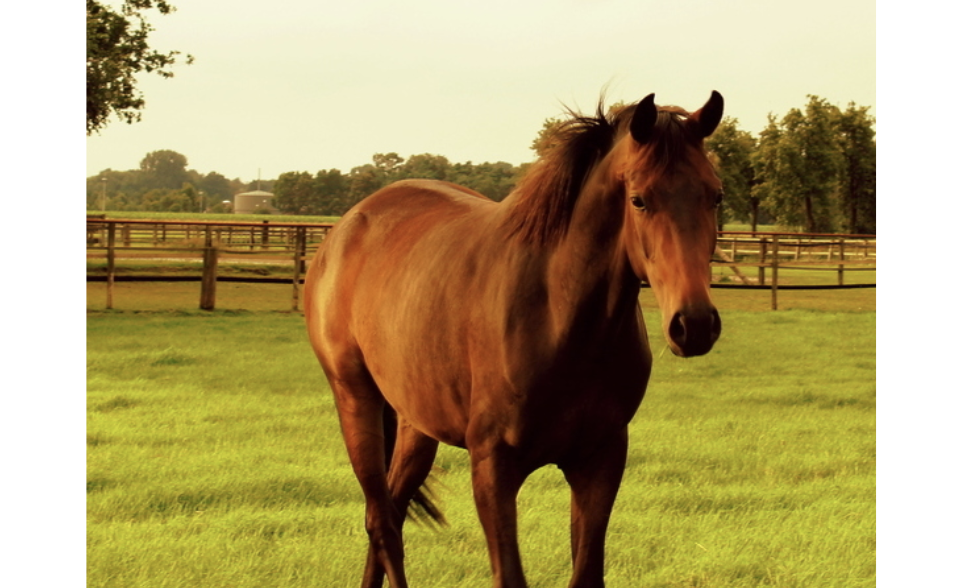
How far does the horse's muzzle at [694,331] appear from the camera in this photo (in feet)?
7.05

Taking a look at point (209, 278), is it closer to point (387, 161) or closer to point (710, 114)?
point (387, 161)

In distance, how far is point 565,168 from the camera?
2680 millimetres

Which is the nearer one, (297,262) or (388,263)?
(388,263)

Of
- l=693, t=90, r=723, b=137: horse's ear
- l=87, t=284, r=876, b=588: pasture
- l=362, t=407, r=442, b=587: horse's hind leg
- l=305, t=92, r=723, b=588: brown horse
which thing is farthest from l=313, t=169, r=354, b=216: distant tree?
l=693, t=90, r=723, b=137: horse's ear

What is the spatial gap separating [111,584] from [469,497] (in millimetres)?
1823

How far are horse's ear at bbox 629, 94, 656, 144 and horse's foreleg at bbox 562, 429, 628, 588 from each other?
0.93m

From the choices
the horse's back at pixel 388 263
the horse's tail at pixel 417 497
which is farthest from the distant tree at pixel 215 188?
the horse's tail at pixel 417 497

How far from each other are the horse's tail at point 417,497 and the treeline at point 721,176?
1.12m

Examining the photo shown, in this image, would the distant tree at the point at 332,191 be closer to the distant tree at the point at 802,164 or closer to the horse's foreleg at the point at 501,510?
the horse's foreleg at the point at 501,510

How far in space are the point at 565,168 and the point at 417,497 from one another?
71.6 inches

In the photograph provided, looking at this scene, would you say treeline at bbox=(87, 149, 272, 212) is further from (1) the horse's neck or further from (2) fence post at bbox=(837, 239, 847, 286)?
(2) fence post at bbox=(837, 239, 847, 286)

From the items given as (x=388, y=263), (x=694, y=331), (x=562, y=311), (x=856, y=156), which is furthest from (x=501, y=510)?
(x=856, y=156)

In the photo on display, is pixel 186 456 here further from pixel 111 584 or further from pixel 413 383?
pixel 413 383
